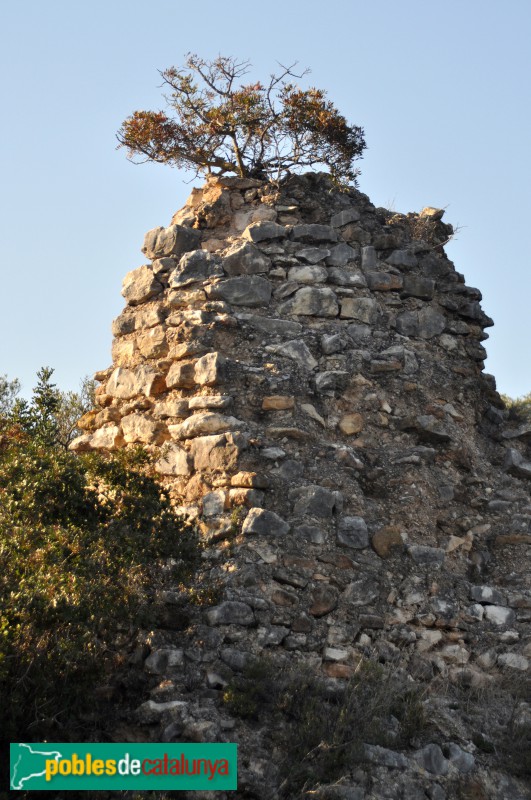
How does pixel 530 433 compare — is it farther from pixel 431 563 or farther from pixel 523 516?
pixel 431 563

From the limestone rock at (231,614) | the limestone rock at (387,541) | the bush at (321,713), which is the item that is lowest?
the bush at (321,713)

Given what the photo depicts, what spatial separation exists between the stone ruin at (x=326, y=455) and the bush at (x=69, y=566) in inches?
11.9

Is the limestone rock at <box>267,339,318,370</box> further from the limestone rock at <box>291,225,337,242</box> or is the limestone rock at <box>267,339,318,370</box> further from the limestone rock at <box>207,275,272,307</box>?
the limestone rock at <box>291,225,337,242</box>

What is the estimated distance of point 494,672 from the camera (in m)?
7.05

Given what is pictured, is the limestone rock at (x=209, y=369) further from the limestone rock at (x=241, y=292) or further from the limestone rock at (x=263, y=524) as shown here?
the limestone rock at (x=263, y=524)

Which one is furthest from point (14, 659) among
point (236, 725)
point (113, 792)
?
point (236, 725)

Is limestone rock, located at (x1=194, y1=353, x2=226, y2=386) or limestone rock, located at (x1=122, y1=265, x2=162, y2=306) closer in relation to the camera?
limestone rock, located at (x1=194, y1=353, x2=226, y2=386)

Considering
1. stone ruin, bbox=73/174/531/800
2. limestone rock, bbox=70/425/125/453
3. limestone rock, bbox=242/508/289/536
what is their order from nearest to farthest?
stone ruin, bbox=73/174/531/800 < limestone rock, bbox=242/508/289/536 < limestone rock, bbox=70/425/125/453

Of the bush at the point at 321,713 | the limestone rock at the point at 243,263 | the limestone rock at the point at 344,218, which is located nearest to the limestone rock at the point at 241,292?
the limestone rock at the point at 243,263

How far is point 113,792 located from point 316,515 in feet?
8.84

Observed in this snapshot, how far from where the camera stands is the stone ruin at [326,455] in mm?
6355

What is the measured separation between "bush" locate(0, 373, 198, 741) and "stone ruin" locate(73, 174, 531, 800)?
1.00 feet

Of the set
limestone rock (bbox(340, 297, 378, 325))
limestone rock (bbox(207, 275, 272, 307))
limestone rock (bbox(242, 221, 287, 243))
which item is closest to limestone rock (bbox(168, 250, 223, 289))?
limestone rock (bbox(207, 275, 272, 307))

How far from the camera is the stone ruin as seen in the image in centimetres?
636
